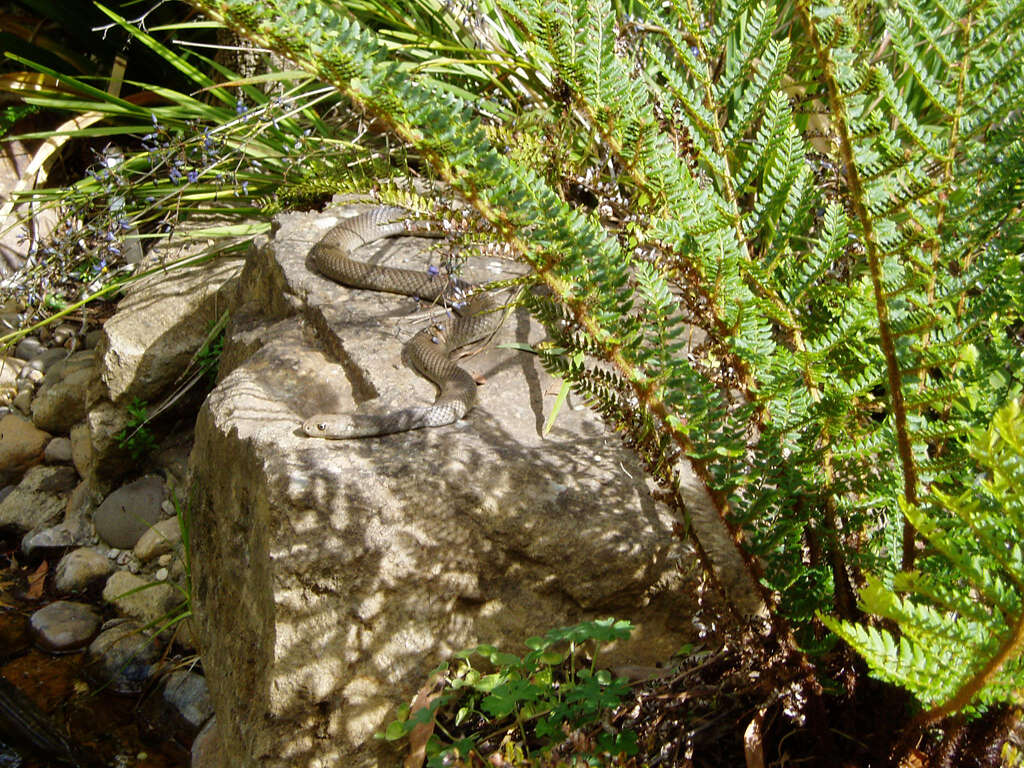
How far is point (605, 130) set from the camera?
1.65 metres

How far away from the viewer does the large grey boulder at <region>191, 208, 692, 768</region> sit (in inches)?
96.3

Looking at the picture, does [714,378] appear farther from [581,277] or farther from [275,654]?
[275,654]

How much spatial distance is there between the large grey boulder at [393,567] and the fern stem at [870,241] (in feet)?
3.48

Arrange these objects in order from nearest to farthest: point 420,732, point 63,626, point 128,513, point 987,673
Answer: point 987,673 → point 420,732 → point 63,626 → point 128,513

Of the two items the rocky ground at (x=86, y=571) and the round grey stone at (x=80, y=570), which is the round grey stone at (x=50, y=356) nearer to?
the rocky ground at (x=86, y=571)

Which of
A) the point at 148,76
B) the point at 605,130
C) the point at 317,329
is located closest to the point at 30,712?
the point at 317,329

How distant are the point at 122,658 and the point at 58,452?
1.77 meters

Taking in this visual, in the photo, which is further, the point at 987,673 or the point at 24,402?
the point at 24,402

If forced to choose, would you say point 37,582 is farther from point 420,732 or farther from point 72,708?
point 420,732

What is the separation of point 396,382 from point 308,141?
78.7 inches

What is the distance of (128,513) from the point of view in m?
4.78

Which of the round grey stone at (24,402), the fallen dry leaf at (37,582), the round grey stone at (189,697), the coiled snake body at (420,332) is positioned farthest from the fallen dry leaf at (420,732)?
the round grey stone at (24,402)

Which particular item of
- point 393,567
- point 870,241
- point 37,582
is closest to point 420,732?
point 393,567

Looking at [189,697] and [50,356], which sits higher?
[50,356]
